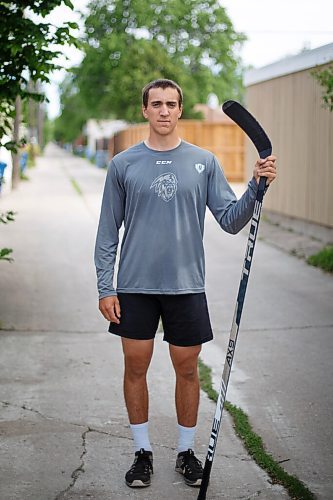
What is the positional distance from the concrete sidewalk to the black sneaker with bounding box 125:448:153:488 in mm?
45

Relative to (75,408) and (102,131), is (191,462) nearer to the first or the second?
(75,408)

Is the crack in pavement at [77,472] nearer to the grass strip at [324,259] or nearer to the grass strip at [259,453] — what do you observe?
the grass strip at [259,453]

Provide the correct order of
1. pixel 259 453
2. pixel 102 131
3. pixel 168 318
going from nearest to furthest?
pixel 168 318
pixel 259 453
pixel 102 131

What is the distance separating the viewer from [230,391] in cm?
633

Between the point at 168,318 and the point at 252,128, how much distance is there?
0.98m

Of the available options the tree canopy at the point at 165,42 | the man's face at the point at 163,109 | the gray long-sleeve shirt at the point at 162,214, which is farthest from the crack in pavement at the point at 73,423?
the tree canopy at the point at 165,42

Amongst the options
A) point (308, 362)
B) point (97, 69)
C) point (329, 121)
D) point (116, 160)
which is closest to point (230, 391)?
point (308, 362)

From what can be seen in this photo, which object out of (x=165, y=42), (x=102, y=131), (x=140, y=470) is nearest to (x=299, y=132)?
(x=140, y=470)

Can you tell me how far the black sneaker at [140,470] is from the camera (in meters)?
4.50

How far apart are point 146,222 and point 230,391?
91.7 inches

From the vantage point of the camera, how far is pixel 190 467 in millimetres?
4543

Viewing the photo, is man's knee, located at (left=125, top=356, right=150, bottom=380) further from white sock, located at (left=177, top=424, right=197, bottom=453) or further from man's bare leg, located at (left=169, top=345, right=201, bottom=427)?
white sock, located at (left=177, top=424, right=197, bottom=453)

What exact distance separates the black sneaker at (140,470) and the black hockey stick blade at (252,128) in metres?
1.57

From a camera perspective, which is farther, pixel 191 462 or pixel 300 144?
pixel 300 144
